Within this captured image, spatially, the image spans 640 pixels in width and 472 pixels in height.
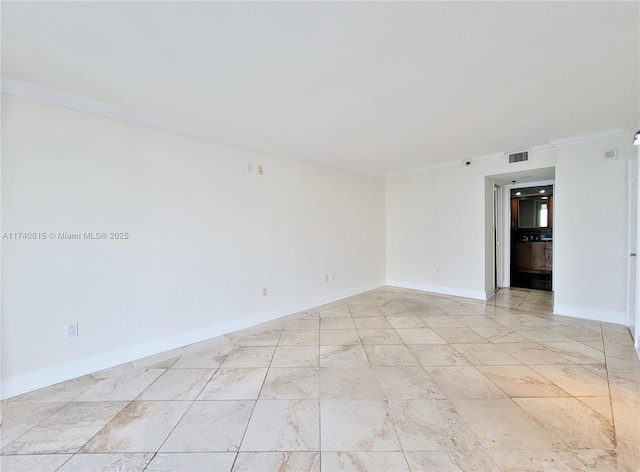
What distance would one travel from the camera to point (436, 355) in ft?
9.03

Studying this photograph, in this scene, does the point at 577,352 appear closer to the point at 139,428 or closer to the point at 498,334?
the point at 498,334

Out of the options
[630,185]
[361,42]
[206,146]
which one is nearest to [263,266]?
[206,146]

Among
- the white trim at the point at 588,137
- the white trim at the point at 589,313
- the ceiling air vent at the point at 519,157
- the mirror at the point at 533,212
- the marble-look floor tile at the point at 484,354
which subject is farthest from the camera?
the mirror at the point at 533,212

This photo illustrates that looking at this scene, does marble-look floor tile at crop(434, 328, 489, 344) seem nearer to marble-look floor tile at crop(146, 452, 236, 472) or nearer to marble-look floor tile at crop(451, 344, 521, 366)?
marble-look floor tile at crop(451, 344, 521, 366)

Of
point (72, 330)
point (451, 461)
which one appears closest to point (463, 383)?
point (451, 461)

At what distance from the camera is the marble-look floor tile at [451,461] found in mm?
1456

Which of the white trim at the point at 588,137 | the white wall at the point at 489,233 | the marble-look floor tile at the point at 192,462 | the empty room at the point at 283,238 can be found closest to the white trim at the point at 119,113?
the empty room at the point at 283,238

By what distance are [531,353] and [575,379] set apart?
19.2 inches

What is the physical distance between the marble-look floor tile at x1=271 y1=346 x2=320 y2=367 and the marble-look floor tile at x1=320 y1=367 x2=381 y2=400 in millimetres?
222

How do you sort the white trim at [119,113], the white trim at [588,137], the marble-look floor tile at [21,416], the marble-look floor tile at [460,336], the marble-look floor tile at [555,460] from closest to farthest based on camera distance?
the marble-look floor tile at [555,460]
the marble-look floor tile at [21,416]
the white trim at [119,113]
the marble-look floor tile at [460,336]
the white trim at [588,137]

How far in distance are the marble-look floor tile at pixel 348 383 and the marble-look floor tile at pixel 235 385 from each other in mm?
547

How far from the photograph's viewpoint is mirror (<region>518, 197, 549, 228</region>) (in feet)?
19.9

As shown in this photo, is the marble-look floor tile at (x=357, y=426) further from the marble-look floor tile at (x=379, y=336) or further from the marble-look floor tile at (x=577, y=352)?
the marble-look floor tile at (x=577, y=352)

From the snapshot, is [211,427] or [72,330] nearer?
[211,427]
